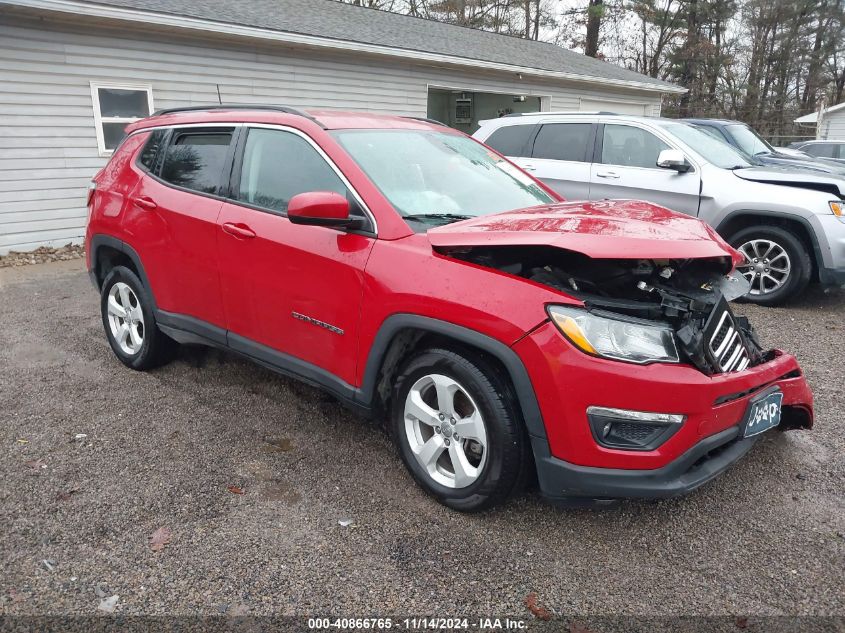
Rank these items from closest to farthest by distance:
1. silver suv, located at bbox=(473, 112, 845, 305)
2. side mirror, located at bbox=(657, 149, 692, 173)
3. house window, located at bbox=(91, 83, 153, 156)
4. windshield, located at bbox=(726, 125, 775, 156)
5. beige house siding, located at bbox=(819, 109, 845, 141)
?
silver suv, located at bbox=(473, 112, 845, 305) < side mirror, located at bbox=(657, 149, 692, 173) < windshield, located at bbox=(726, 125, 775, 156) < house window, located at bbox=(91, 83, 153, 156) < beige house siding, located at bbox=(819, 109, 845, 141)

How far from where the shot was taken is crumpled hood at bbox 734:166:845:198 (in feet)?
20.0

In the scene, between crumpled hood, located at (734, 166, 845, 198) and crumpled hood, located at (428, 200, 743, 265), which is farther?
crumpled hood, located at (734, 166, 845, 198)

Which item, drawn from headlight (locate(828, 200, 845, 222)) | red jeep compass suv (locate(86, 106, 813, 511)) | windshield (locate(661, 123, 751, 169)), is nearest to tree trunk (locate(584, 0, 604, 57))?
windshield (locate(661, 123, 751, 169))

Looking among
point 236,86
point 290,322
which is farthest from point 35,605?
point 236,86

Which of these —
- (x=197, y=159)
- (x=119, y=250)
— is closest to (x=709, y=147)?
(x=197, y=159)

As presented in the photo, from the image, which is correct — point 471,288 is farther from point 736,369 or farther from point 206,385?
point 206,385

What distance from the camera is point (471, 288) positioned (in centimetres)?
264

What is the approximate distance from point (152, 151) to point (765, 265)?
562 centimetres

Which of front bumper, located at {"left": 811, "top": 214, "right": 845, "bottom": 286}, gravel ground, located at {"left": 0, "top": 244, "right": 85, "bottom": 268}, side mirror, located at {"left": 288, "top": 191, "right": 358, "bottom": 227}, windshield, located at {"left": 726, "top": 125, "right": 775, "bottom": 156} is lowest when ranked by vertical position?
gravel ground, located at {"left": 0, "top": 244, "right": 85, "bottom": 268}

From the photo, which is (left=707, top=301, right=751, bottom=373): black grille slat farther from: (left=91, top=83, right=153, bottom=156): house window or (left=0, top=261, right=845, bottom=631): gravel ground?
(left=91, top=83, right=153, bottom=156): house window

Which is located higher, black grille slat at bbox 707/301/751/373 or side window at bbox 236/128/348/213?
side window at bbox 236/128/348/213

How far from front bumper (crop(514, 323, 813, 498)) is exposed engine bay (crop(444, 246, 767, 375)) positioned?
148mm

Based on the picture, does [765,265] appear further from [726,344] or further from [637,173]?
[726,344]

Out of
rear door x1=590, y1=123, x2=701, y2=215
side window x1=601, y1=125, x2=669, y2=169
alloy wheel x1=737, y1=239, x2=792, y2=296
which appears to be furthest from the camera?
side window x1=601, y1=125, x2=669, y2=169
